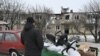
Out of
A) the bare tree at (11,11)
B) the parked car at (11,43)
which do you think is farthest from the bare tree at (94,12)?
the parked car at (11,43)

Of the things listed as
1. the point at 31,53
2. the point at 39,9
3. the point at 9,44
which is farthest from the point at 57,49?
the point at 39,9

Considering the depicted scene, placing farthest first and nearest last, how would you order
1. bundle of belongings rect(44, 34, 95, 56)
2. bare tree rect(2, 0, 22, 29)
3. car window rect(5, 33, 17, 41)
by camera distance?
bare tree rect(2, 0, 22, 29) < car window rect(5, 33, 17, 41) < bundle of belongings rect(44, 34, 95, 56)

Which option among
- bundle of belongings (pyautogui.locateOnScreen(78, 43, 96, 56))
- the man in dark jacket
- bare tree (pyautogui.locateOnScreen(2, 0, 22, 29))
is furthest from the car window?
bare tree (pyautogui.locateOnScreen(2, 0, 22, 29))

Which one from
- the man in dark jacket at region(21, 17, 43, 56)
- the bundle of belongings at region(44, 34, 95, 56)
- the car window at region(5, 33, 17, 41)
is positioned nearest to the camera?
the man in dark jacket at region(21, 17, 43, 56)

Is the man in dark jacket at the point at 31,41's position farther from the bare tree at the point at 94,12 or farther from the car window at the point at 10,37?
the bare tree at the point at 94,12

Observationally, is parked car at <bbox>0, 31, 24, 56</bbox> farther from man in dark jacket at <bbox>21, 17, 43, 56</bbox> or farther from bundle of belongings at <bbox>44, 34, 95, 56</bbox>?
man in dark jacket at <bbox>21, 17, 43, 56</bbox>

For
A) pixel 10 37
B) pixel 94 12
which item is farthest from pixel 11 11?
pixel 10 37

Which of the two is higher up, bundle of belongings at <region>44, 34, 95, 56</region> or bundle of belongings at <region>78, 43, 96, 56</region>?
bundle of belongings at <region>44, 34, 95, 56</region>

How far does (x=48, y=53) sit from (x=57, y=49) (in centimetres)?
46

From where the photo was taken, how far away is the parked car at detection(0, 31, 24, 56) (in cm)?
1566

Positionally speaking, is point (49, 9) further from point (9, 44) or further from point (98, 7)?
point (9, 44)

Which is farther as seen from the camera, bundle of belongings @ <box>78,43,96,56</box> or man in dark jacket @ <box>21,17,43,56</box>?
bundle of belongings @ <box>78,43,96,56</box>

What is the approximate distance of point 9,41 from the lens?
52.5 feet

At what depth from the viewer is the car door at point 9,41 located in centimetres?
1581
